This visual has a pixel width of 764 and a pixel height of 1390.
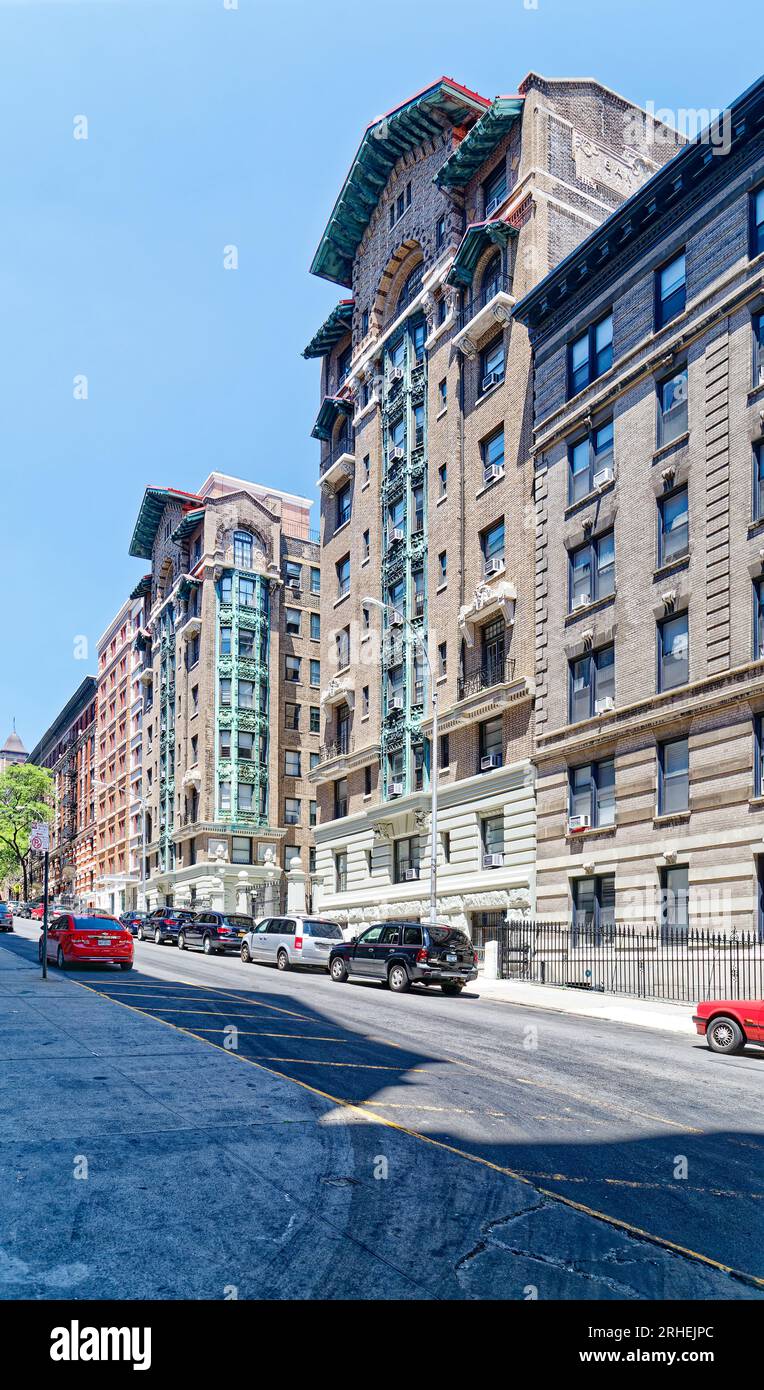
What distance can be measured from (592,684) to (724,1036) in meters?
14.9

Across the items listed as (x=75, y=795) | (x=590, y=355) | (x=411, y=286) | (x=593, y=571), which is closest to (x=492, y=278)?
(x=411, y=286)

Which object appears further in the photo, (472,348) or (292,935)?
(472,348)

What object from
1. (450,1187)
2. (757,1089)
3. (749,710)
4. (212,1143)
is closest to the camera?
(450,1187)

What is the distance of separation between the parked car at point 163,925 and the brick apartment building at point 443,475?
6.47m

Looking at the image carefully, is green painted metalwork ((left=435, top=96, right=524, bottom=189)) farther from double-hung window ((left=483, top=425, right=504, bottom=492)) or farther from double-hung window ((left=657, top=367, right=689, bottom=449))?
double-hung window ((left=657, top=367, right=689, bottom=449))

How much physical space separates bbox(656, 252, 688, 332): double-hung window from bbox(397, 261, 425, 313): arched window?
1619 cm

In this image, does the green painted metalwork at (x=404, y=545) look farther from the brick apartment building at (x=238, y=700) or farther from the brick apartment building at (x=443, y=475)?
the brick apartment building at (x=238, y=700)

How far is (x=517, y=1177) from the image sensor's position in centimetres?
907

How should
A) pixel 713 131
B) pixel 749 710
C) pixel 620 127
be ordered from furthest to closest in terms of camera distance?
1. pixel 620 127
2. pixel 713 131
3. pixel 749 710

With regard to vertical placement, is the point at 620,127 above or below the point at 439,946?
above

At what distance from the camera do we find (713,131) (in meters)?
27.7

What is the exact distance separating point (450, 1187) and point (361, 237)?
159 ft
